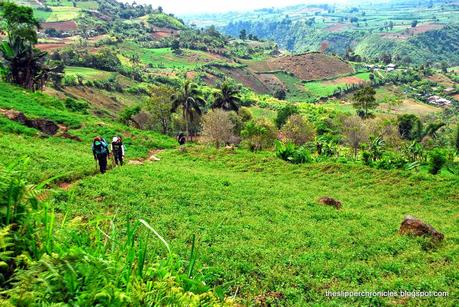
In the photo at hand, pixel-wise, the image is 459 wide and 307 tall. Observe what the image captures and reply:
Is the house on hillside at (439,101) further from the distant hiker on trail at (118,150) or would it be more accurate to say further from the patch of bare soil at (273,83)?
the distant hiker on trail at (118,150)

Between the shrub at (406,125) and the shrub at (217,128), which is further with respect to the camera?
the shrub at (406,125)

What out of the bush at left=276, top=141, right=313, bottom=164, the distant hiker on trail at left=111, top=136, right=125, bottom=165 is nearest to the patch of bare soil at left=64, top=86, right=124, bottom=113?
the bush at left=276, top=141, right=313, bottom=164

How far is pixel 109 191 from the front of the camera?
18.2 metres

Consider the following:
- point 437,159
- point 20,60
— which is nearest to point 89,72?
point 20,60

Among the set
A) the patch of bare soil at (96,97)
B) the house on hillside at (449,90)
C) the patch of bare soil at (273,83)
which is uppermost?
the patch of bare soil at (96,97)

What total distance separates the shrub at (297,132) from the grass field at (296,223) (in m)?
34.5

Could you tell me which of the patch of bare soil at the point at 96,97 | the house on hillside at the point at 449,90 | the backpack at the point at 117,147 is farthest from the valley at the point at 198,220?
the house on hillside at the point at 449,90

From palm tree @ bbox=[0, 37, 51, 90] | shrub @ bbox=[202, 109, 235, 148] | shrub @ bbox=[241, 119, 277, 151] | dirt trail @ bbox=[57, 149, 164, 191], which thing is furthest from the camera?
shrub @ bbox=[202, 109, 235, 148]

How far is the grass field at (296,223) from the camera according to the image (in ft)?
36.0

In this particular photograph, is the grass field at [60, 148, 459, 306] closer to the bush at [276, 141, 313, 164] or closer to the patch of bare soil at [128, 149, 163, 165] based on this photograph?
the bush at [276, 141, 313, 164]

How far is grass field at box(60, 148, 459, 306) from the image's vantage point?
11.0m

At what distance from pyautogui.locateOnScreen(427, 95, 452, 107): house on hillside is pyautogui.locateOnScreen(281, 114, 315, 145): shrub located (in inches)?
5064

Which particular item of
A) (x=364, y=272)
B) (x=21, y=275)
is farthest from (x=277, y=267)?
(x=21, y=275)

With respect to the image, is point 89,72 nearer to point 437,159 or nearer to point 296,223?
point 437,159
